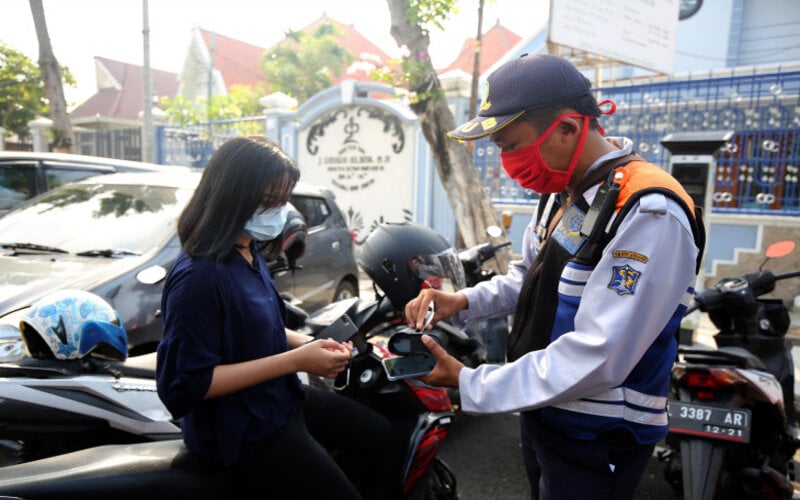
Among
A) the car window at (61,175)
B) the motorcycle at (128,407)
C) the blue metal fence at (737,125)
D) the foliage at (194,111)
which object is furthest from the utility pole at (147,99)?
the motorcycle at (128,407)

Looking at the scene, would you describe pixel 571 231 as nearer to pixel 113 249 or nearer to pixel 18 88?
pixel 113 249

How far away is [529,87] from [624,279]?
506 millimetres

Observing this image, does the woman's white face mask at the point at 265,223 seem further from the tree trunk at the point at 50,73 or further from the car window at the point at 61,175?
the tree trunk at the point at 50,73

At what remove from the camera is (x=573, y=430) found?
1.42m

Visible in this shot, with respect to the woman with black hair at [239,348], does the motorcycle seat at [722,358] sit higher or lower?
lower

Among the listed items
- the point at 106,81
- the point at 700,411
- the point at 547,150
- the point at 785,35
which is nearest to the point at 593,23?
the point at 785,35

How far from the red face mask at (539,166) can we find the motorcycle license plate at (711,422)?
138 cm

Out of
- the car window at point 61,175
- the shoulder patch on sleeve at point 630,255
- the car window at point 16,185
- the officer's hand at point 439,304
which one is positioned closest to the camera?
the shoulder patch on sleeve at point 630,255

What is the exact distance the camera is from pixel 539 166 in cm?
150

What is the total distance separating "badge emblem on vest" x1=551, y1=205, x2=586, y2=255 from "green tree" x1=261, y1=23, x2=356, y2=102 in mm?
24856

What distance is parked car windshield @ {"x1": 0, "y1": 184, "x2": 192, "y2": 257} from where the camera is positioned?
3.57 meters

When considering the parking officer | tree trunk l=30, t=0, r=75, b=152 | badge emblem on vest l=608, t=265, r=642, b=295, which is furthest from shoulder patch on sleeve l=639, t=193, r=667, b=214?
tree trunk l=30, t=0, r=75, b=152

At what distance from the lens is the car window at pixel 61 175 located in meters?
5.01

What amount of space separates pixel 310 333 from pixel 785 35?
1268 centimetres
